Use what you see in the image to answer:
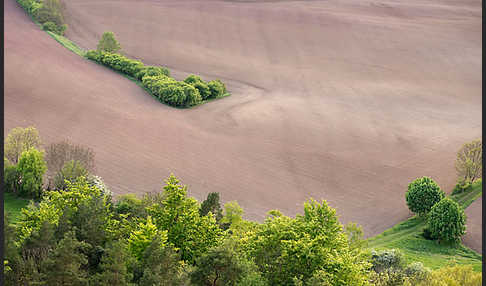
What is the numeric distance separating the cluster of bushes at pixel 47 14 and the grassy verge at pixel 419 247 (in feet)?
185

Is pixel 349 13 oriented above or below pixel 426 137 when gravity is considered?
above

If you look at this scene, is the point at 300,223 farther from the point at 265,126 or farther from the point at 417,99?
the point at 417,99

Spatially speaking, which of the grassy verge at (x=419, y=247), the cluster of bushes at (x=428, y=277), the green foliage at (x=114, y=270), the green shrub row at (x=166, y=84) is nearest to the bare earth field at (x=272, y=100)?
the grassy verge at (x=419, y=247)

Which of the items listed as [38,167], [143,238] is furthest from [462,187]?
[38,167]

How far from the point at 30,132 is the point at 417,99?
44033mm

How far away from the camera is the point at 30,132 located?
3653 centimetres

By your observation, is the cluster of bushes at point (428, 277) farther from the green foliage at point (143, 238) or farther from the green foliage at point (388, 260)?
the green foliage at point (143, 238)

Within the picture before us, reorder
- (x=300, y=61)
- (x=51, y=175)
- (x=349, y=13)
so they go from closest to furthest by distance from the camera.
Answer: (x=51, y=175)
(x=300, y=61)
(x=349, y=13)

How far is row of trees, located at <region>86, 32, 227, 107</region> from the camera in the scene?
53.3m

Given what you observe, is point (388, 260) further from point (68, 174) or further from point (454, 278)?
point (68, 174)

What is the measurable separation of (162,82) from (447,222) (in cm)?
3402

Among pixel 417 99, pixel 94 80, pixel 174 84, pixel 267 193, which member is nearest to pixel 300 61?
pixel 417 99

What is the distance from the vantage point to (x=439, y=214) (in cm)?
3244

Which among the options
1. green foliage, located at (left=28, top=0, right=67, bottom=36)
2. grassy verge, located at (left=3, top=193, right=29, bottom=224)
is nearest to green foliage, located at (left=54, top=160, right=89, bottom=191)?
grassy verge, located at (left=3, top=193, right=29, bottom=224)
